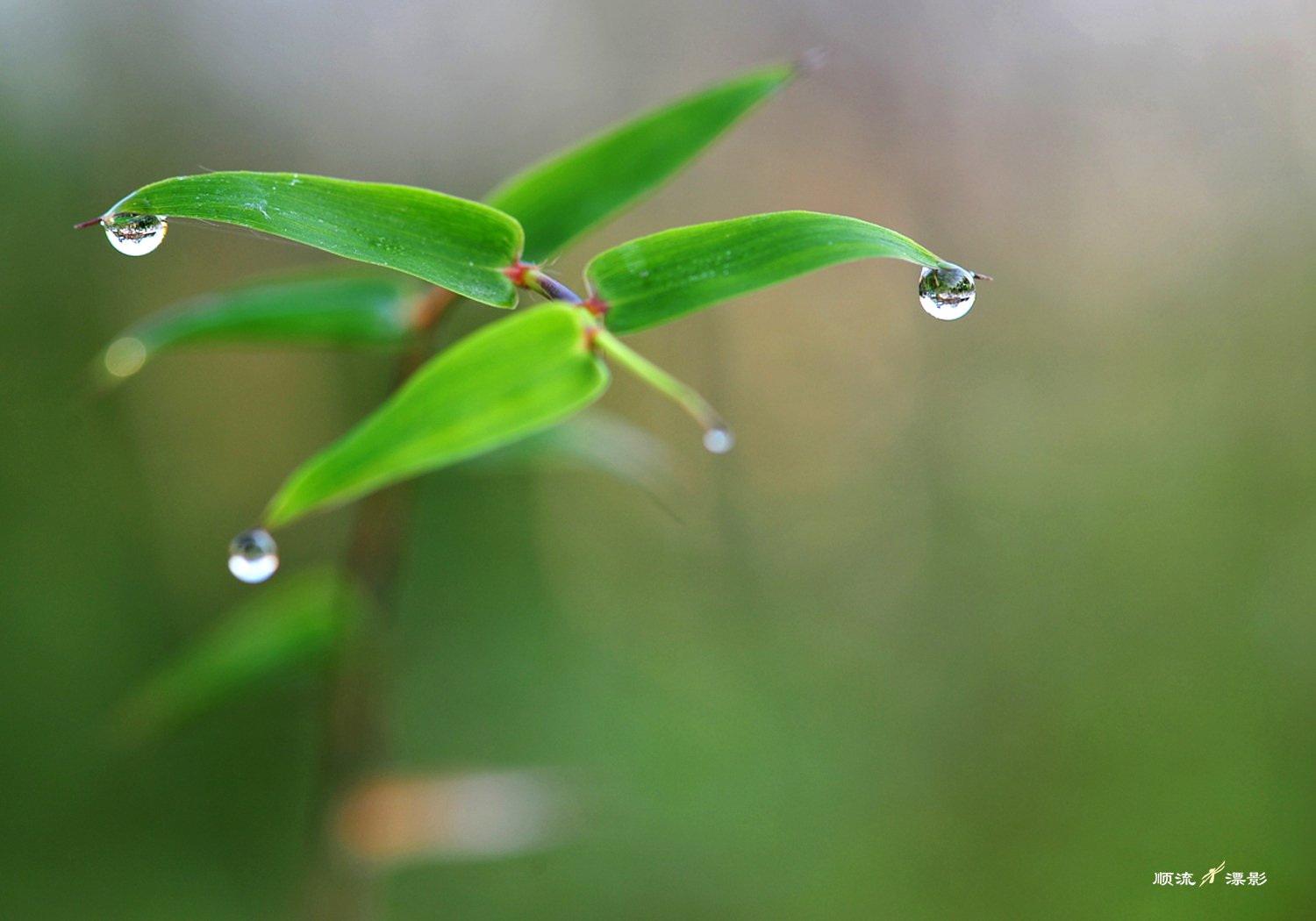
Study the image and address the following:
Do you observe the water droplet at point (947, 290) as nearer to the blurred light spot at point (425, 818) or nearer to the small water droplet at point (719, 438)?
the small water droplet at point (719, 438)

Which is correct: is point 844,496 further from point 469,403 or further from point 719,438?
point 469,403

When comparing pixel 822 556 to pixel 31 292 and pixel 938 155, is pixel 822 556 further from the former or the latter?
pixel 31 292

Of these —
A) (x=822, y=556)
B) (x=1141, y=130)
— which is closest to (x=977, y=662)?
A: (x=822, y=556)

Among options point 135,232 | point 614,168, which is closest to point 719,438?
point 614,168

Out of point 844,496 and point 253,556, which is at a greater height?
point 844,496

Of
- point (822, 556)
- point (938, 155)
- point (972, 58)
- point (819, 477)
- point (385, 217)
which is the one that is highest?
point (972, 58)

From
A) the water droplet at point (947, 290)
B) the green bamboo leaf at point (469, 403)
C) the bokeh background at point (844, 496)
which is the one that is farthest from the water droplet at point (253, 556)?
the bokeh background at point (844, 496)

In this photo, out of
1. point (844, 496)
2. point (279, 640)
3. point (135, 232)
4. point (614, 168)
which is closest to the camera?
point (135, 232)
